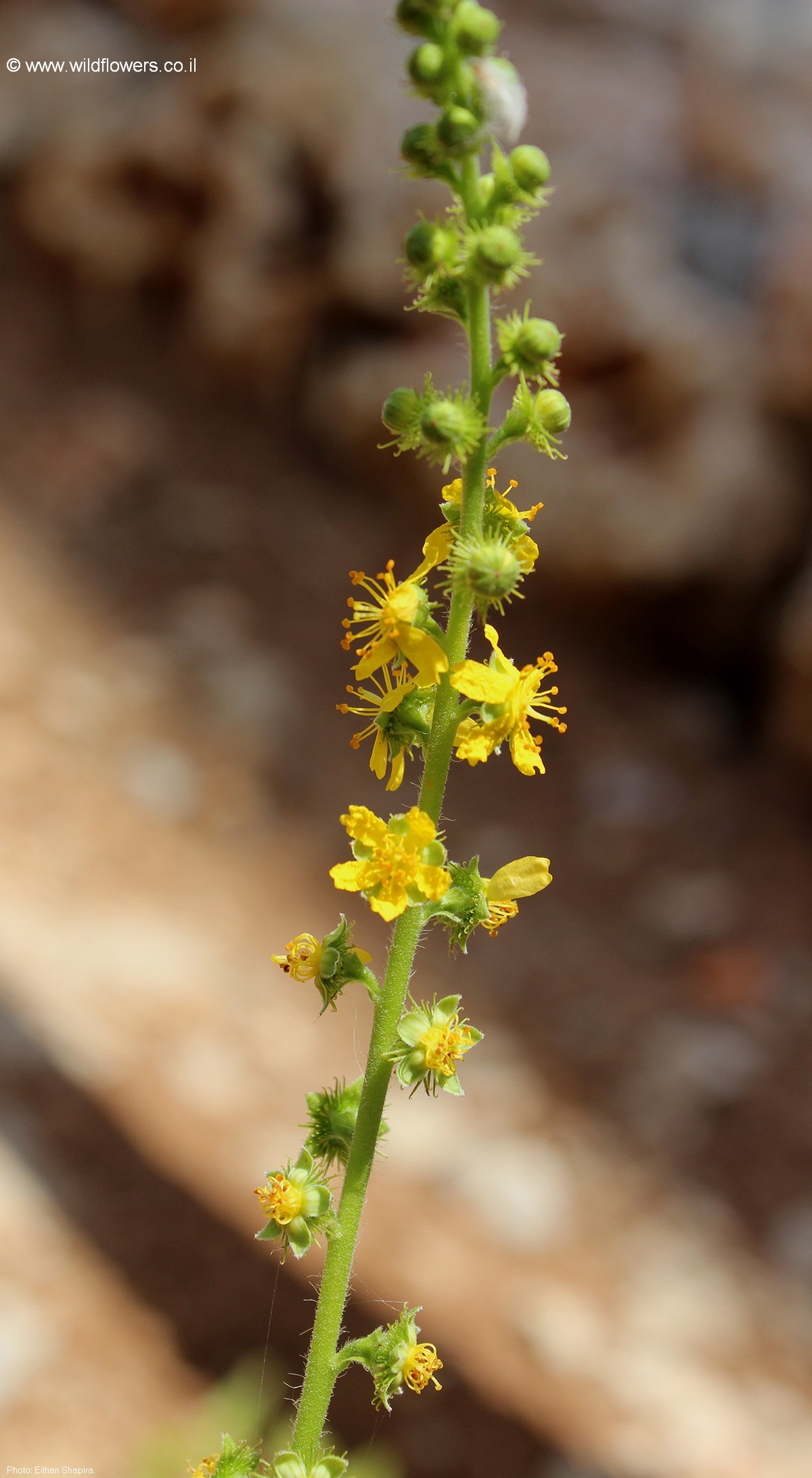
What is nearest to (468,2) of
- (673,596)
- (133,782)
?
(133,782)

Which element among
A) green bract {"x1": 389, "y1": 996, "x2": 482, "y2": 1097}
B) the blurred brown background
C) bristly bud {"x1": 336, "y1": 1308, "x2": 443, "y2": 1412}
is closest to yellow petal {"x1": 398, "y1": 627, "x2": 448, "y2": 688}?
green bract {"x1": 389, "y1": 996, "x2": 482, "y2": 1097}

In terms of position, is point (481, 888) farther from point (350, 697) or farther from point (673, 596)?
point (673, 596)

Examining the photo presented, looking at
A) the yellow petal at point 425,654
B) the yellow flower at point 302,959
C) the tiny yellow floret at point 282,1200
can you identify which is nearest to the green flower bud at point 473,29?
the yellow petal at point 425,654

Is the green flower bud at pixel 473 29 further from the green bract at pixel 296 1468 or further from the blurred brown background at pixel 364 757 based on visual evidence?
the blurred brown background at pixel 364 757

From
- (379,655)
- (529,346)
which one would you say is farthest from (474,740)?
(529,346)

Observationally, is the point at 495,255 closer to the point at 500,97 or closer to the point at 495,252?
the point at 495,252

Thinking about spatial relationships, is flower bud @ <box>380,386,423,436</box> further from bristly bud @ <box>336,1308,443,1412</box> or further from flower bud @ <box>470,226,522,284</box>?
bristly bud @ <box>336,1308,443,1412</box>
